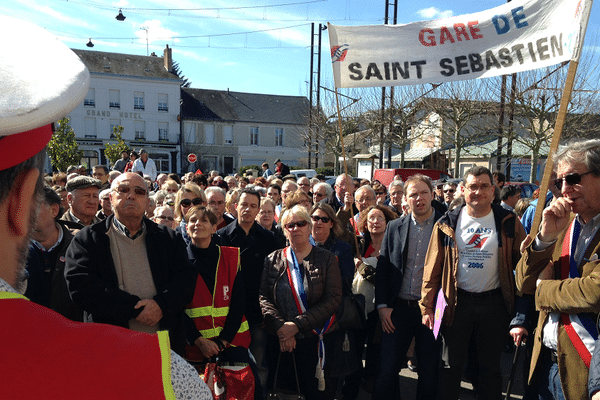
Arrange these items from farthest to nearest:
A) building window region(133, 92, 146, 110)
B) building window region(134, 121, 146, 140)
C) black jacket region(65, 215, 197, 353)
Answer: building window region(133, 92, 146, 110) < building window region(134, 121, 146, 140) < black jacket region(65, 215, 197, 353)

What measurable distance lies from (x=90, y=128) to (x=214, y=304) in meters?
44.4

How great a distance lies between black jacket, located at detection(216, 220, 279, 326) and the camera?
4.20 m

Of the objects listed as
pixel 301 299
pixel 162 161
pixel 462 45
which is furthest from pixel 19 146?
pixel 162 161

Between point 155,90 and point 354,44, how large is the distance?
44.0 metres

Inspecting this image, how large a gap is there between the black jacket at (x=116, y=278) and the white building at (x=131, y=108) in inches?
1697

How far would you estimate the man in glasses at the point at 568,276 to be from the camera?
237cm

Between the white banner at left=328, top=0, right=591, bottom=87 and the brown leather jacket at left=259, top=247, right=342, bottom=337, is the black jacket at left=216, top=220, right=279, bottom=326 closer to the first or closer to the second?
the brown leather jacket at left=259, top=247, right=342, bottom=337

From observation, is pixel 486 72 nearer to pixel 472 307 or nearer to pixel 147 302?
pixel 472 307

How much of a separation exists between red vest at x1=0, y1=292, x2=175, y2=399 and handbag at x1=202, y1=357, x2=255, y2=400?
2716 mm

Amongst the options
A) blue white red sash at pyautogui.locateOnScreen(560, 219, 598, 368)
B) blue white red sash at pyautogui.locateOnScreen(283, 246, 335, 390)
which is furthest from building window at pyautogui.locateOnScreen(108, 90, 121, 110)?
blue white red sash at pyautogui.locateOnScreen(560, 219, 598, 368)

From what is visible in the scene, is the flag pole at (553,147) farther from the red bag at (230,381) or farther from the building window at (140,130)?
the building window at (140,130)

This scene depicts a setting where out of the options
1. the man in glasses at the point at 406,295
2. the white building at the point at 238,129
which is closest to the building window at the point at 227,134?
the white building at the point at 238,129

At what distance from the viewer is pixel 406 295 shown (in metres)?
4.08

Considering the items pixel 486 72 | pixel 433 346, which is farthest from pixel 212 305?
pixel 486 72
